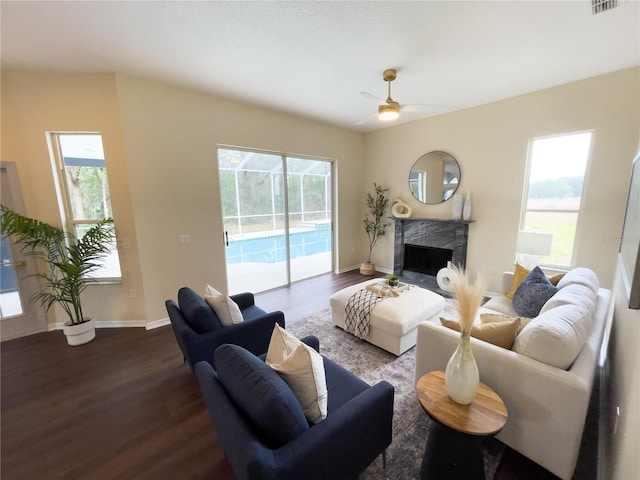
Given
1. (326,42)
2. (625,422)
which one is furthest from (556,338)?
(326,42)

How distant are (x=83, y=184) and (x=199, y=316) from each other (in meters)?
2.56

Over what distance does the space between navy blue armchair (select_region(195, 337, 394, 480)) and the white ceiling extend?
2.40m

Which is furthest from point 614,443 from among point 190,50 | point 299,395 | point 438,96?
point 190,50

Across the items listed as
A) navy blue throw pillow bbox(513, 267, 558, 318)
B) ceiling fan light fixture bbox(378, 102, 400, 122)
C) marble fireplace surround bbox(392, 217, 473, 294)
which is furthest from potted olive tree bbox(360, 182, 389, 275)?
navy blue throw pillow bbox(513, 267, 558, 318)

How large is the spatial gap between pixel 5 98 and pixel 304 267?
4476mm

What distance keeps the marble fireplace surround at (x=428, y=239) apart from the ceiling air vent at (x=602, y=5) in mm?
2553

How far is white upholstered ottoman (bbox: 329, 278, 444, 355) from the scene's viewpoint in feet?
8.07

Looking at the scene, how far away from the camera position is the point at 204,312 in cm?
195

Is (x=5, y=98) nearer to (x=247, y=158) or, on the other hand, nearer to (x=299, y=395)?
(x=247, y=158)

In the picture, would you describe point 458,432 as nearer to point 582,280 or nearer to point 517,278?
point 582,280

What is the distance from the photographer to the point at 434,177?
4441mm

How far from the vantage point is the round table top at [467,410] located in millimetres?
1182

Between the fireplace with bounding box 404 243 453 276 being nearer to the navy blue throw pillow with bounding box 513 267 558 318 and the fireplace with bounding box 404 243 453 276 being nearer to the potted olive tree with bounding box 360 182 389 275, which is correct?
the potted olive tree with bounding box 360 182 389 275

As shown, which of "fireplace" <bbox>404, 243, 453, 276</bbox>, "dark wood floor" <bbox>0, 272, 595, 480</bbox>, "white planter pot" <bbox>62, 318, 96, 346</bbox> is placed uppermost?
"fireplace" <bbox>404, 243, 453, 276</bbox>
